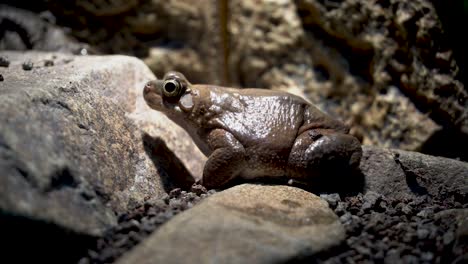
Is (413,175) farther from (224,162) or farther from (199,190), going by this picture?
(199,190)

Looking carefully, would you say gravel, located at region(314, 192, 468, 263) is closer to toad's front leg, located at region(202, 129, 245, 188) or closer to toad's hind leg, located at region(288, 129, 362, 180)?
toad's hind leg, located at region(288, 129, 362, 180)

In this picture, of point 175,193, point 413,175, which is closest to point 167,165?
point 175,193

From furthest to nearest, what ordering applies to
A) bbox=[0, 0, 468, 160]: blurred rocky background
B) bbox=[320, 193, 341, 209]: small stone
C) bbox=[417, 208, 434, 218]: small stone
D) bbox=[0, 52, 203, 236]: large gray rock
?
bbox=[0, 0, 468, 160]: blurred rocky background < bbox=[320, 193, 341, 209]: small stone < bbox=[417, 208, 434, 218]: small stone < bbox=[0, 52, 203, 236]: large gray rock

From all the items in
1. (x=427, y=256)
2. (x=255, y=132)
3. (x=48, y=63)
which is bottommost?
(x=427, y=256)

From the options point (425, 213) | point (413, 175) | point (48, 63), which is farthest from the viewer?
point (48, 63)

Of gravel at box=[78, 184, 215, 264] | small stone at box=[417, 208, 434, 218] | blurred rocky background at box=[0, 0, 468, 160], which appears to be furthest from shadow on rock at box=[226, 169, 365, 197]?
blurred rocky background at box=[0, 0, 468, 160]
